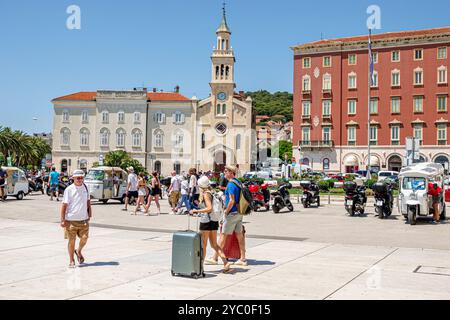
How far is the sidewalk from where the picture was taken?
7.16m

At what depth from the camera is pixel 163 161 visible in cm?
7519

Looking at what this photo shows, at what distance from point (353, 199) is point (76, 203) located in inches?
514

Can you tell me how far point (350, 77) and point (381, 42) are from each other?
5237mm

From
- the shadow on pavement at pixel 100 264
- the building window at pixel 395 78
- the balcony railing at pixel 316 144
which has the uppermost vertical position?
the building window at pixel 395 78

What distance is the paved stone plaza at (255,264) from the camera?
7246mm

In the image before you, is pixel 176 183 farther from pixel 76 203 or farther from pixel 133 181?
pixel 76 203

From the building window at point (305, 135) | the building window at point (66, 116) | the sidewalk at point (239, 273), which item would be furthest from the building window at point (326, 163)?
the sidewalk at point (239, 273)

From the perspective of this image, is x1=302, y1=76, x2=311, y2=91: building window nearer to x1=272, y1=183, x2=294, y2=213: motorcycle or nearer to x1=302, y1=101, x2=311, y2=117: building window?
x1=302, y1=101, x2=311, y2=117: building window

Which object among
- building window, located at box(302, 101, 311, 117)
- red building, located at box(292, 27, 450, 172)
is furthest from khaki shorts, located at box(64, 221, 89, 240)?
building window, located at box(302, 101, 311, 117)

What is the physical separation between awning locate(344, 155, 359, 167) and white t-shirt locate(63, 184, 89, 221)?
54.6 m

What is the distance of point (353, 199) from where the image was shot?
776 inches

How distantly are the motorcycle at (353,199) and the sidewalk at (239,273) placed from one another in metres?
7.60

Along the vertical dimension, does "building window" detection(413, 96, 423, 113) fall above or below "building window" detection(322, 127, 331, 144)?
above

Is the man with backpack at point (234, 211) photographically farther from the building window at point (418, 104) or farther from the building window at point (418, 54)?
the building window at point (418, 54)
